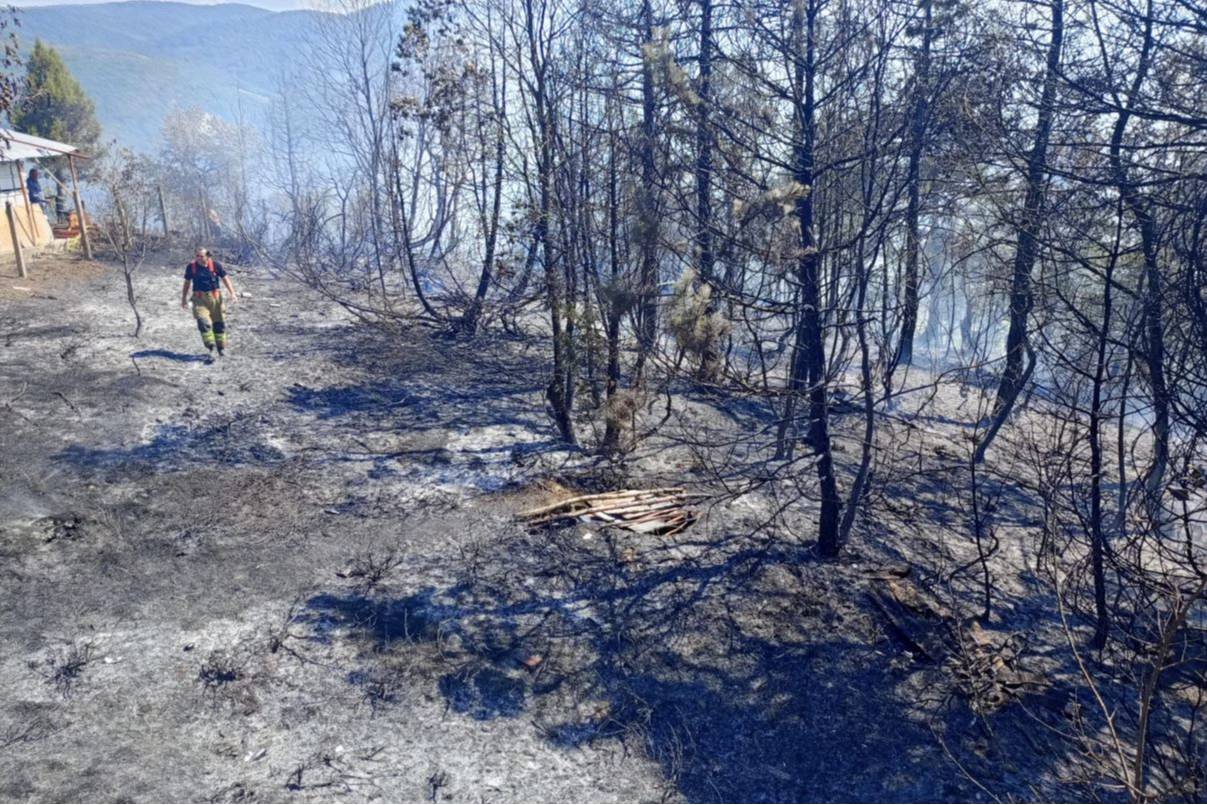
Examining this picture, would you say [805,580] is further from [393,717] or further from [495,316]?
[495,316]

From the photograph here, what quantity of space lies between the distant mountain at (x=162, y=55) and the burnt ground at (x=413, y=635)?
2231 inches

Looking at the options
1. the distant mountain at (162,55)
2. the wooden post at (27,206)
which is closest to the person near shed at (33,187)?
the wooden post at (27,206)

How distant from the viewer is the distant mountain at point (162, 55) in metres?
70.2

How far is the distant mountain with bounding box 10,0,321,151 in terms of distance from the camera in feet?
230

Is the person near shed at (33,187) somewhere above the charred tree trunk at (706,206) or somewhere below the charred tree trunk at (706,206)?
above

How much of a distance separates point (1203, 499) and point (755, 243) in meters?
3.84

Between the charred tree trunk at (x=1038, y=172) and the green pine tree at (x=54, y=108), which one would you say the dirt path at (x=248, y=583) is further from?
the green pine tree at (x=54, y=108)

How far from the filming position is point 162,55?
82938 mm

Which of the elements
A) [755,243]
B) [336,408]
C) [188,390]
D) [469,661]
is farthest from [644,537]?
[188,390]

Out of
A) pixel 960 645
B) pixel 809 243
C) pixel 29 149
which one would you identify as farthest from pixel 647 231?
pixel 29 149

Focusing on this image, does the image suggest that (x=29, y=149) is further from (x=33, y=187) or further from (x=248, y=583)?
(x=248, y=583)

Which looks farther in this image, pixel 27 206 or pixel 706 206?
pixel 27 206

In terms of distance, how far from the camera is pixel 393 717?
556 centimetres

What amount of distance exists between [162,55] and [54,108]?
6839 centimetres
